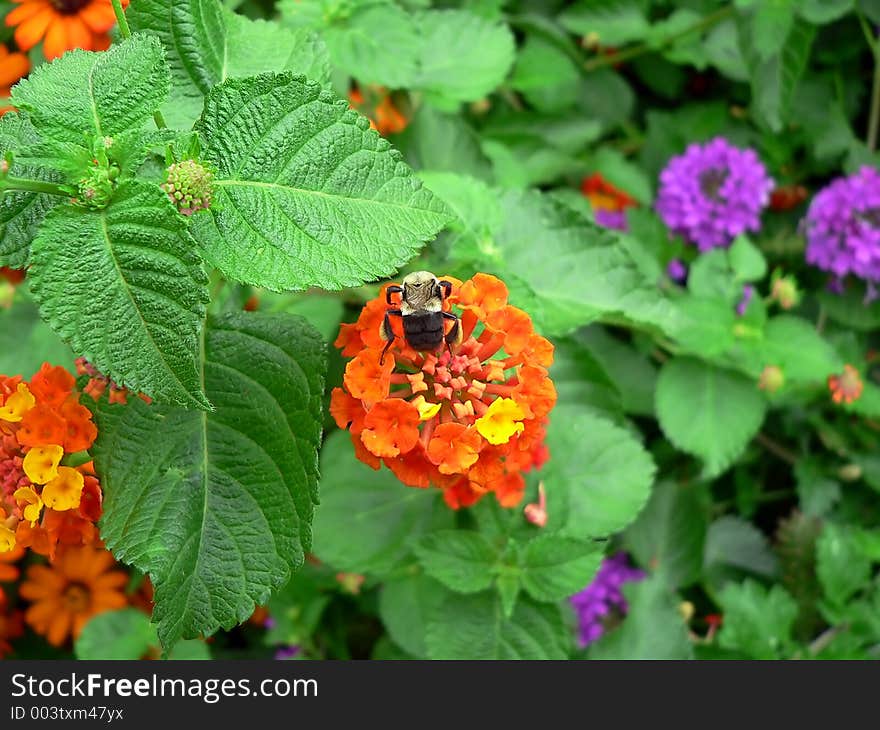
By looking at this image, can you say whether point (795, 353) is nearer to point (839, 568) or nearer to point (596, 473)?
point (839, 568)

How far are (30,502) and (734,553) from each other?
1408 millimetres

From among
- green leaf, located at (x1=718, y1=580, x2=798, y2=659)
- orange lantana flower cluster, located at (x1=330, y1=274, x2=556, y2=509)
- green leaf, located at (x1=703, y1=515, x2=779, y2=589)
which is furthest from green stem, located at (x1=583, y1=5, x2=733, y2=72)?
orange lantana flower cluster, located at (x1=330, y1=274, x2=556, y2=509)

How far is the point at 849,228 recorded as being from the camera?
180 cm

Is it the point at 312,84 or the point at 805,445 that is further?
the point at 805,445

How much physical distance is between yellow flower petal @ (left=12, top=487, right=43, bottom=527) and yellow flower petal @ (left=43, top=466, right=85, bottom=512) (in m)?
0.01

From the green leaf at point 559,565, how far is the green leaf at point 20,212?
717mm

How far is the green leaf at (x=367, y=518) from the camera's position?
1282 mm

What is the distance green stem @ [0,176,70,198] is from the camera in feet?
2.54

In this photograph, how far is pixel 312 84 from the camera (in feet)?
2.84

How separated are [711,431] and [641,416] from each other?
0.29 m

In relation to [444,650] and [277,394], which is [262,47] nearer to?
[277,394]

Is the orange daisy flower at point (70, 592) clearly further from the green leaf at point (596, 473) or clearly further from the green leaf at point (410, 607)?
the green leaf at point (596, 473)

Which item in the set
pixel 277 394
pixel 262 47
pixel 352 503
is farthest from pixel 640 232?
pixel 277 394

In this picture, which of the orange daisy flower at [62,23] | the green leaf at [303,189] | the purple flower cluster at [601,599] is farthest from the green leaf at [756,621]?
the orange daisy flower at [62,23]
